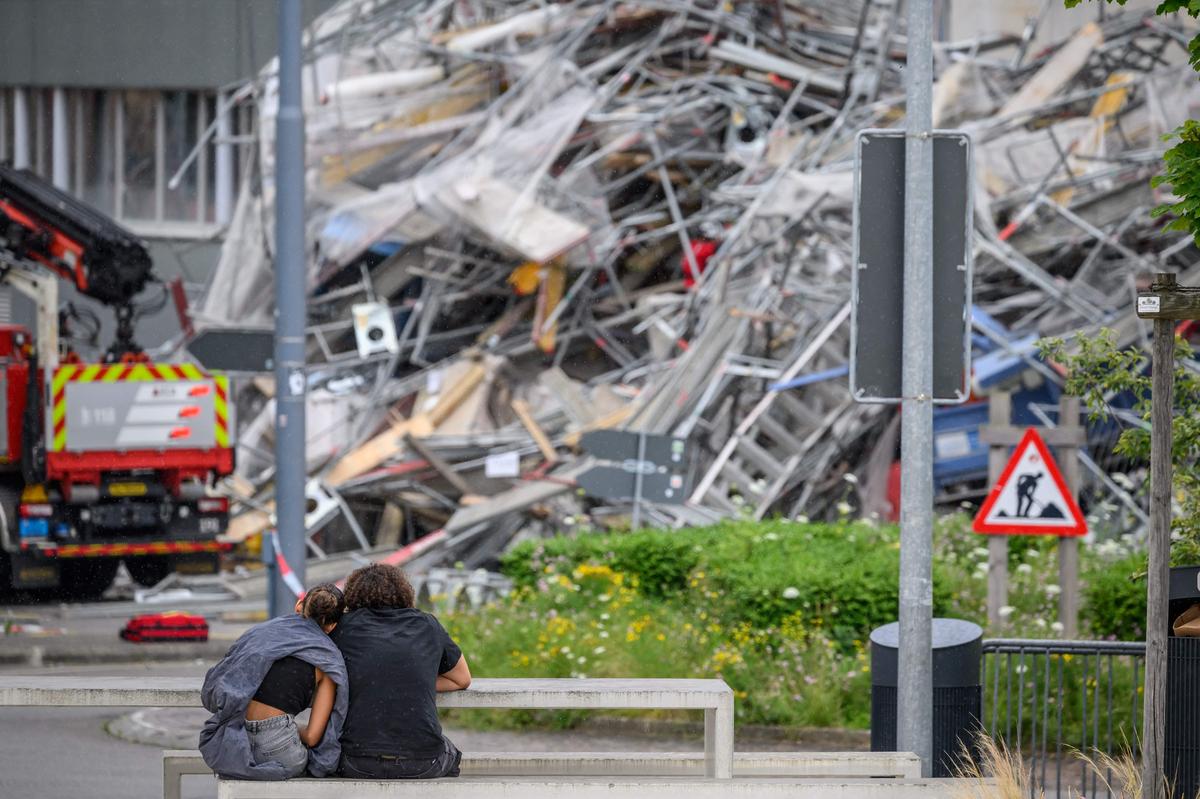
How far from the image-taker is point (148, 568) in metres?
17.9

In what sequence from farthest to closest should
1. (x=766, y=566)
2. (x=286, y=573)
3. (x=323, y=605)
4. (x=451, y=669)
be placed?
(x=286, y=573) < (x=766, y=566) < (x=451, y=669) < (x=323, y=605)

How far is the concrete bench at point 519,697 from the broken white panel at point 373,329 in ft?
48.8

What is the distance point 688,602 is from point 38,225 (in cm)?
926

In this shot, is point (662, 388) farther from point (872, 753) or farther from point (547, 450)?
point (872, 753)

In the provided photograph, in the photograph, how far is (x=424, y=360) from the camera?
866 inches

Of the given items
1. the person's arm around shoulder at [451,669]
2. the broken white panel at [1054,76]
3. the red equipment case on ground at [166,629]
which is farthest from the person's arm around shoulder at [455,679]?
the broken white panel at [1054,76]

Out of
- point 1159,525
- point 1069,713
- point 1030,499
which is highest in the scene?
point 1159,525

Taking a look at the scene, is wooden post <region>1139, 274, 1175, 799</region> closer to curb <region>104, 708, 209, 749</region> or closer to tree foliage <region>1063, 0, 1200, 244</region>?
tree foliage <region>1063, 0, 1200, 244</region>

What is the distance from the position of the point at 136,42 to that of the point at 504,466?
50.0 ft

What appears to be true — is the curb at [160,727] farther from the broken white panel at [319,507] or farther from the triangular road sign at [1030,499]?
the broken white panel at [319,507]

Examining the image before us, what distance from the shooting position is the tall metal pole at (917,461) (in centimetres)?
709

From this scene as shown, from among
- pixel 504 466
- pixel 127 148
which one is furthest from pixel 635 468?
pixel 127 148

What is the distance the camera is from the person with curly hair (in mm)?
6359

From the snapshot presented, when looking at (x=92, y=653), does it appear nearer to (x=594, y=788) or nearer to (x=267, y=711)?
(x=267, y=711)
